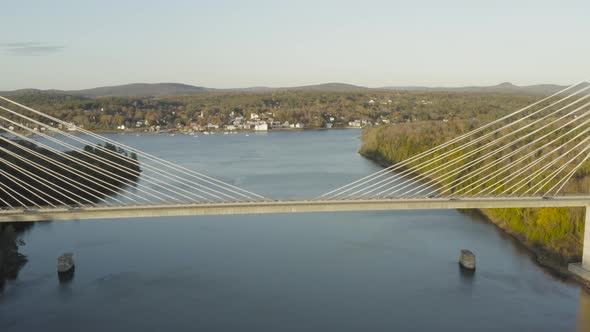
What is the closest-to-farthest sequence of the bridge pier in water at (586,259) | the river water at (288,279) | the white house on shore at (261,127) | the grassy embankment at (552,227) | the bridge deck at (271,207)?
the river water at (288,279) < the bridge deck at (271,207) < the bridge pier in water at (586,259) < the grassy embankment at (552,227) < the white house on shore at (261,127)

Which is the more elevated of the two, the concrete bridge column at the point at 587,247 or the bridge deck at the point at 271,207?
the bridge deck at the point at 271,207

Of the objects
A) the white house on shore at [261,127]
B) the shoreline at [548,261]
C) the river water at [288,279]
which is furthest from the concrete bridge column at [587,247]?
the white house on shore at [261,127]

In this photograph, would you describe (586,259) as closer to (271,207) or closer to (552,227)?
(552,227)

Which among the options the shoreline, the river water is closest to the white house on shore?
the river water

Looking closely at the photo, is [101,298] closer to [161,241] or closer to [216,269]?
[216,269]

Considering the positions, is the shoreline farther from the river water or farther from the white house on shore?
the white house on shore

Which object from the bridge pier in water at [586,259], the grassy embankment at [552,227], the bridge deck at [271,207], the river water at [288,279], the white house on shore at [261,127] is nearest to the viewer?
the river water at [288,279]

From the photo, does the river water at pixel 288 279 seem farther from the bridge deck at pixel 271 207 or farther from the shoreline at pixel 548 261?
the bridge deck at pixel 271 207
